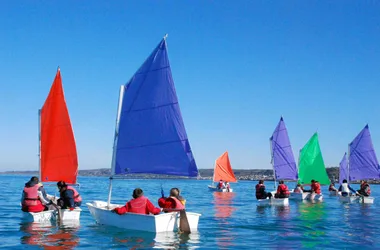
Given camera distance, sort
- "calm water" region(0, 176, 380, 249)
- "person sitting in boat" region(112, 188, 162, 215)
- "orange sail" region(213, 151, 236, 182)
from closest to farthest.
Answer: "calm water" region(0, 176, 380, 249) → "person sitting in boat" region(112, 188, 162, 215) → "orange sail" region(213, 151, 236, 182)

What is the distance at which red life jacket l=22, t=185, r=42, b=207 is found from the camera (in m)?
19.9

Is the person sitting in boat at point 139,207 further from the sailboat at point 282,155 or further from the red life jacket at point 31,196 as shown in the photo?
the sailboat at point 282,155

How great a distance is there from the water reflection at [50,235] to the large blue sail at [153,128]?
9.90ft

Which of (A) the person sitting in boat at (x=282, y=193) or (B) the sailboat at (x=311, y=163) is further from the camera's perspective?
(B) the sailboat at (x=311, y=163)

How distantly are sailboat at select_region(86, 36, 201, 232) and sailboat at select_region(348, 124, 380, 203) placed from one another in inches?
1316

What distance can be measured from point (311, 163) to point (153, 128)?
3501 centimetres

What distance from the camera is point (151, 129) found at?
63.6 feet

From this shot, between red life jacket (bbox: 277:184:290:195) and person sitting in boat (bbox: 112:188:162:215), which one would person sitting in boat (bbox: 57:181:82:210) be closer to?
person sitting in boat (bbox: 112:188:162:215)

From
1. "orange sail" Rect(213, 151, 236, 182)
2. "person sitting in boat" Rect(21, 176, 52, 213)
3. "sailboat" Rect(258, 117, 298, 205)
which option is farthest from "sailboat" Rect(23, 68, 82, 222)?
"orange sail" Rect(213, 151, 236, 182)

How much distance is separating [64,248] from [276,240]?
741cm

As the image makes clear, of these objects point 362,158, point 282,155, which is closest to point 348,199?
point 282,155

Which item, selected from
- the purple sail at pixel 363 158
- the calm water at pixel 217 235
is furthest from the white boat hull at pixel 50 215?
the purple sail at pixel 363 158

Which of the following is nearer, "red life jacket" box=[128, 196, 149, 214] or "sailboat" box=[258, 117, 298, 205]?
"red life jacket" box=[128, 196, 149, 214]

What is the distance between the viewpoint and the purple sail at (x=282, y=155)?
44594 millimetres
